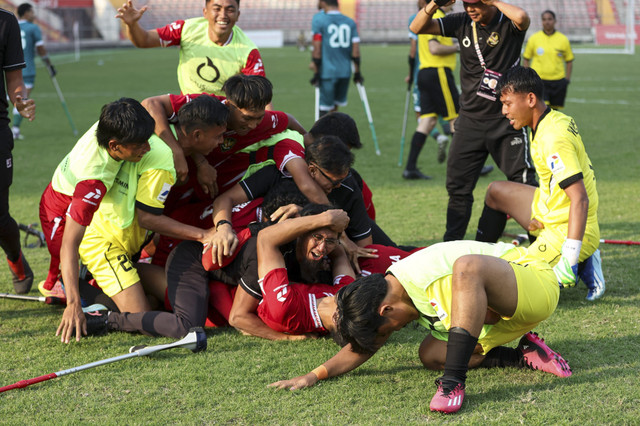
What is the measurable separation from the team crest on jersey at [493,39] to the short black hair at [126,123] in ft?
9.30

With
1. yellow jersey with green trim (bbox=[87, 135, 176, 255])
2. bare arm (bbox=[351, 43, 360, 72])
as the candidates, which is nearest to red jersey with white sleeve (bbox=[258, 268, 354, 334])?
yellow jersey with green trim (bbox=[87, 135, 176, 255])

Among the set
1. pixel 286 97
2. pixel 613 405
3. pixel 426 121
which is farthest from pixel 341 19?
pixel 613 405

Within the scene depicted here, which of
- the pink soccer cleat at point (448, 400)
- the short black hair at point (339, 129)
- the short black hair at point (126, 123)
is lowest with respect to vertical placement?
the pink soccer cleat at point (448, 400)

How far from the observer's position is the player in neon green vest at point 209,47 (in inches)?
239

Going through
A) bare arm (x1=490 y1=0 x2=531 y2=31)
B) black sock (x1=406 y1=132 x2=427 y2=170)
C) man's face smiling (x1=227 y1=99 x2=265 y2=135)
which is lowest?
black sock (x1=406 y1=132 x2=427 y2=170)

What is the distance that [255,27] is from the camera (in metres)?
52.3

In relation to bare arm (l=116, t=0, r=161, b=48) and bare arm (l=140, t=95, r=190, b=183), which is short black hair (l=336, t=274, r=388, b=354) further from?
bare arm (l=116, t=0, r=161, b=48)

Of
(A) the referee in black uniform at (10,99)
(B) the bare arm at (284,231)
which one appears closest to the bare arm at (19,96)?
(A) the referee in black uniform at (10,99)

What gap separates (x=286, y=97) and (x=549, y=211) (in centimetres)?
1458

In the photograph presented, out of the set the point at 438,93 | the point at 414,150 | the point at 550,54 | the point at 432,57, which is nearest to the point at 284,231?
the point at 414,150

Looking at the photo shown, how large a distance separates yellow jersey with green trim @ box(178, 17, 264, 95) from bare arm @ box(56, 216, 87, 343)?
215 centimetres

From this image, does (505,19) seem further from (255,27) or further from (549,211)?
(255,27)

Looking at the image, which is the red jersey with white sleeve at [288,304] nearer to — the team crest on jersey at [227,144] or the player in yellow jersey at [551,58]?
the team crest on jersey at [227,144]

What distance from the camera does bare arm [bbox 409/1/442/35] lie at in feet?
18.8
